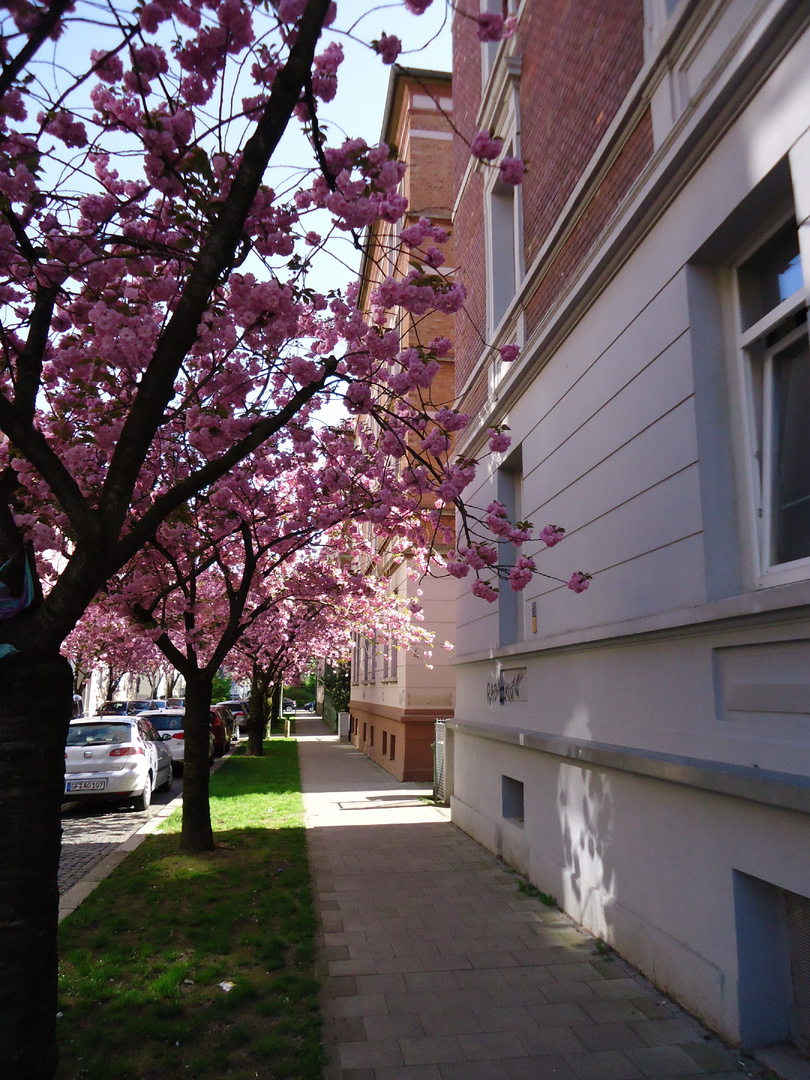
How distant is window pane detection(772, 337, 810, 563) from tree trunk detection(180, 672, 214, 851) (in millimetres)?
6676

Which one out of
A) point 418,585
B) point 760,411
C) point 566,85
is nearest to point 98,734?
point 418,585

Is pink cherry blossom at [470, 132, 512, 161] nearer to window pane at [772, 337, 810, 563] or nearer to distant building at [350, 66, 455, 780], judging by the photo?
window pane at [772, 337, 810, 563]

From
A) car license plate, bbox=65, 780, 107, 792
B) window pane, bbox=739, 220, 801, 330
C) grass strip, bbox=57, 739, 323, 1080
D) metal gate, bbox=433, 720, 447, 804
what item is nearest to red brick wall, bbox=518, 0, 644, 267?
window pane, bbox=739, 220, 801, 330

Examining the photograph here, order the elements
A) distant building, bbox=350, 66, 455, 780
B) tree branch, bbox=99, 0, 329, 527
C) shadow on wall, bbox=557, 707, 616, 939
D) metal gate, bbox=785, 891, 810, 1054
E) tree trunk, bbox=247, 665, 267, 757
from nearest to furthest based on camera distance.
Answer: tree branch, bbox=99, 0, 329, 527 → metal gate, bbox=785, 891, 810, 1054 → shadow on wall, bbox=557, 707, 616, 939 → distant building, bbox=350, 66, 455, 780 → tree trunk, bbox=247, 665, 267, 757

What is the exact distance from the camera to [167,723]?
2033 centimetres

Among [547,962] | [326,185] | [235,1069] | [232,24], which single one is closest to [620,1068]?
[547,962]

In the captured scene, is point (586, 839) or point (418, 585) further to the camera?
point (418, 585)

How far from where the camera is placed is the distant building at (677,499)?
153 inches

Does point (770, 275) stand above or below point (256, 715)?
above

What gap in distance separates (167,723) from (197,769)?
12.3 meters

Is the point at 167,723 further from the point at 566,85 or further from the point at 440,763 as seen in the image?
the point at 566,85

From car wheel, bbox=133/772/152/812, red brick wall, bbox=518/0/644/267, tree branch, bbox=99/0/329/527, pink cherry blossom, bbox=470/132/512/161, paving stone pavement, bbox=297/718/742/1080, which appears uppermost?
red brick wall, bbox=518/0/644/267

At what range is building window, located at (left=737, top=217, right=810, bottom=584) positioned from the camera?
402 centimetres

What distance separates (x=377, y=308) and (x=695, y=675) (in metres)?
3.77
